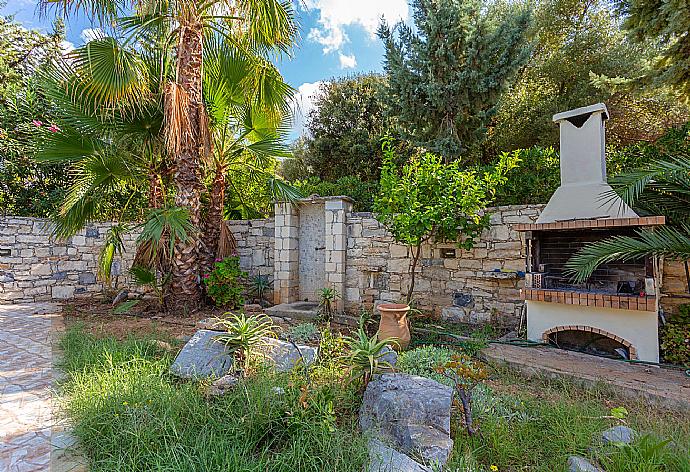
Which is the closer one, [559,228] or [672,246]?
[672,246]

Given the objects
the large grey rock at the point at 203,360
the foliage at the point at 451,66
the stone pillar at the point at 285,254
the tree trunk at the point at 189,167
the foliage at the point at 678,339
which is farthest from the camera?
the foliage at the point at 451,66

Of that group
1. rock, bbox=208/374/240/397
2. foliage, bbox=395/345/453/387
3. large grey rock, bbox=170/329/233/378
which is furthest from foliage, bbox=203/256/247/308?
foliage, bbox=395/345/453/387

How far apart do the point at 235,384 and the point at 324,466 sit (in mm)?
987

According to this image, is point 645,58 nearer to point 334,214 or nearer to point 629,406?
point 334,214

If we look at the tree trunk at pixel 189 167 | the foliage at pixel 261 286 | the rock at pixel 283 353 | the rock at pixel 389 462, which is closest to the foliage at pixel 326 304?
the foliage at pixel 261 286

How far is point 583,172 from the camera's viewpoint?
3.83 m

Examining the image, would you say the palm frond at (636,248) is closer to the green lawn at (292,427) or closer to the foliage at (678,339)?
the foliage at (678,339)

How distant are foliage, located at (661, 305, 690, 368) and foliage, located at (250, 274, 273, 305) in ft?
17.3

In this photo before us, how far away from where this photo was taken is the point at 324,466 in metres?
1.69

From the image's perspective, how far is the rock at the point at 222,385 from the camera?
2374 millimetres

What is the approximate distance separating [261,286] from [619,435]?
210 inches

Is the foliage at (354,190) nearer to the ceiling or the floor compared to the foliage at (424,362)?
nearer to the ceiling

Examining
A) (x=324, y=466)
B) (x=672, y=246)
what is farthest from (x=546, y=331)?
(x=324, y=466)

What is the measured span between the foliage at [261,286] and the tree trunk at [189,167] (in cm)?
108
